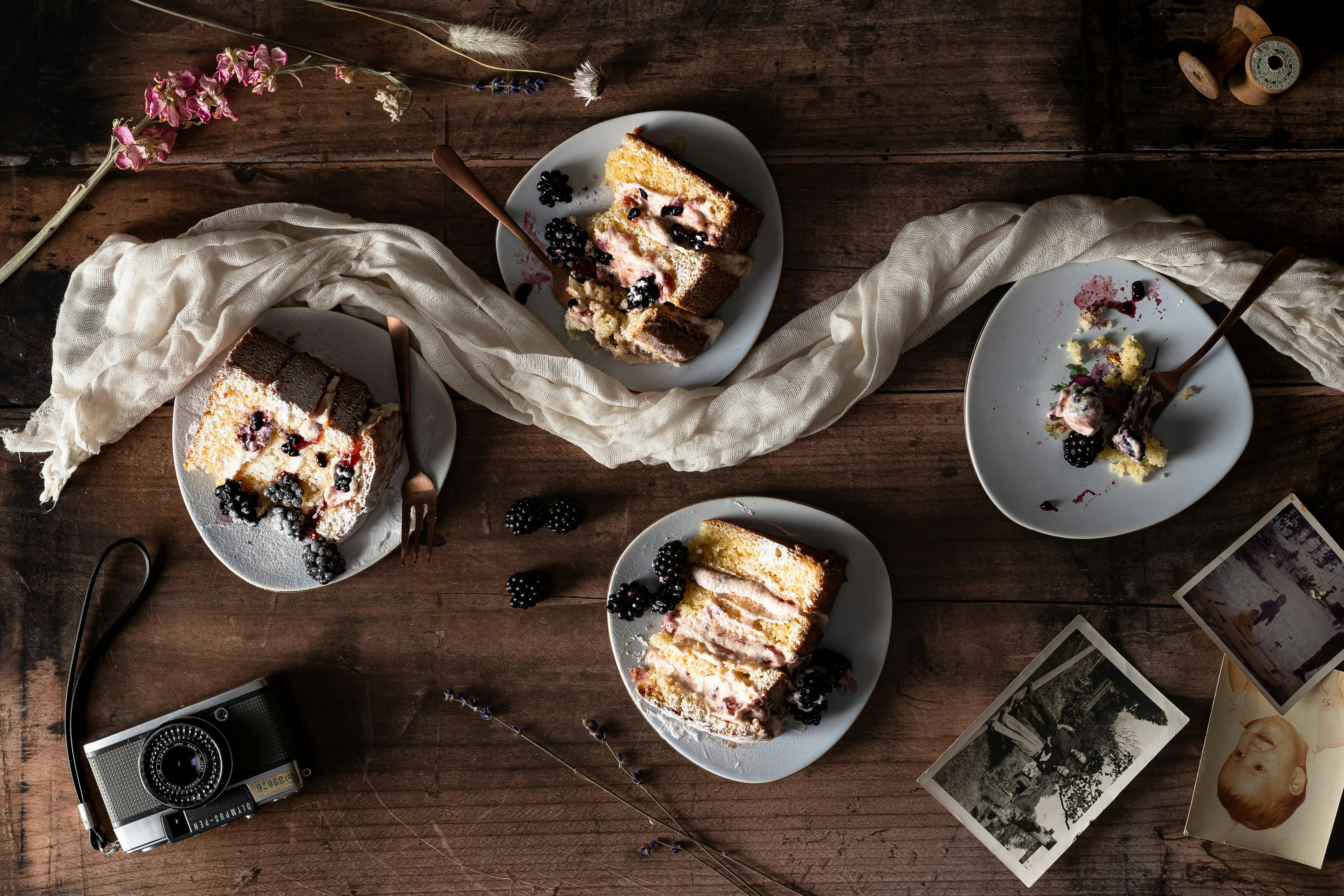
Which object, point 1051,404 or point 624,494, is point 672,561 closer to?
point 624,494

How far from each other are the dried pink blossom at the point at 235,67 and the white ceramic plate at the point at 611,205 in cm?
79

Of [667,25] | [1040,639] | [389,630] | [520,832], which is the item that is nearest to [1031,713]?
[1040,639]

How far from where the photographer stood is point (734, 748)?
6.71 ft

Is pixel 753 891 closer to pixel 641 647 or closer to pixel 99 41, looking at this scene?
pixel 641 647

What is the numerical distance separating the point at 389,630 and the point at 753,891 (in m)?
1.29

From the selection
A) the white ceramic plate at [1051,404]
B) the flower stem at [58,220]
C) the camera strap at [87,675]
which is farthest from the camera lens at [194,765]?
the white ceramic plate at [1051,404]

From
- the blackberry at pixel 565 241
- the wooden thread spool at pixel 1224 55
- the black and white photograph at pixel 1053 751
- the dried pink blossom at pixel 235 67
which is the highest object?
the wooden thread spool at pixel 1224 55

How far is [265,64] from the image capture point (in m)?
2.03

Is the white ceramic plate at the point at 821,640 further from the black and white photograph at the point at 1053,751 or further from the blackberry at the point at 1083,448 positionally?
the blackberry at the point at 1083,448

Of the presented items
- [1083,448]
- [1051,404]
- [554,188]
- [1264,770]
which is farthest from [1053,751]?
[554,188]

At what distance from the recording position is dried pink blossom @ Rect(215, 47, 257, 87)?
79.4 inches

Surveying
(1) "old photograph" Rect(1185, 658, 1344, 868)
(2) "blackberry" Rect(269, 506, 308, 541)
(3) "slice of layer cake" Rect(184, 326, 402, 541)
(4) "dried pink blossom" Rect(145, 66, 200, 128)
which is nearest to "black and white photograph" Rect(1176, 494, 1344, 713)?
(1) "old photograph" Rect(1185, 658, 1344, 868)

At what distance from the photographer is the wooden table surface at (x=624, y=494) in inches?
80.7

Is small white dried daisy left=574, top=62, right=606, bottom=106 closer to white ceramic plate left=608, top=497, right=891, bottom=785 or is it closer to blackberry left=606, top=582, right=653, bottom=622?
white ceramic plate left=608, top=497, right=891, bottom=785
